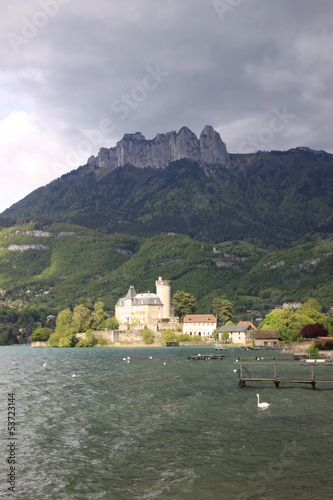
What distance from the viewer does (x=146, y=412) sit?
39.9 metres

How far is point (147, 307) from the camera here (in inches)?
6727

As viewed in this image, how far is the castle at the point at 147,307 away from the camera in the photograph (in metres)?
171

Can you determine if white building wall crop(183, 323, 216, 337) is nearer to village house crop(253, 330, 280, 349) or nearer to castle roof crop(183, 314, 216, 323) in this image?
castle roof crop(183, 314, 216, 323)

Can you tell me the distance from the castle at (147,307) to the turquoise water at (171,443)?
11549 centimetres

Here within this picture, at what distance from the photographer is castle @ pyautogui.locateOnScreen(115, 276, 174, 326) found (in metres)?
171

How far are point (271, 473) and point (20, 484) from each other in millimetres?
11163

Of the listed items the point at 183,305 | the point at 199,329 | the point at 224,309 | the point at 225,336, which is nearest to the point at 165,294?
the point at 183,305

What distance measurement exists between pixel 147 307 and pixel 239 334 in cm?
3192

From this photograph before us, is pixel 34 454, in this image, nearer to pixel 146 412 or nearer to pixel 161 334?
pixel 146 412

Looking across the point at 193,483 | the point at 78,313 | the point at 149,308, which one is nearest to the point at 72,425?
the point at 193,483

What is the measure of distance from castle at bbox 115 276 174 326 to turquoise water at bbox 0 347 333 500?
11549 cm

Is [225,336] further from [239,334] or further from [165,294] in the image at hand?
[165,294]

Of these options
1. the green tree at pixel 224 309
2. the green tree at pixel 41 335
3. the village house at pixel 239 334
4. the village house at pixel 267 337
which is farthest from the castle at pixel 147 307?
the village house at pixel 267 337

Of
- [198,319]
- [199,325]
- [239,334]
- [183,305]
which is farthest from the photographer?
[183,305]
